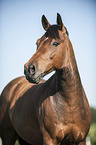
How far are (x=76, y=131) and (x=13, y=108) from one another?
1.89 metres

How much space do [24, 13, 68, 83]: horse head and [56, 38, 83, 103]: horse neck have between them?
9 centimetres

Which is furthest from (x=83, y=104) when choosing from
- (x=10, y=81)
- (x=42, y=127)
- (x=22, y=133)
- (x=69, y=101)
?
(x=10, y=81)

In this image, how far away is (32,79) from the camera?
310 centimetres

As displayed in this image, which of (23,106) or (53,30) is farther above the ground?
(53,30)

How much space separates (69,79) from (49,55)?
0.51 m

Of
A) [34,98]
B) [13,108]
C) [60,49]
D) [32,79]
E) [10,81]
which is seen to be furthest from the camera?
[10,81]

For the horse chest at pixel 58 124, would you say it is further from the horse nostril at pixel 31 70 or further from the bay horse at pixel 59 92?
the horse nostril at pixel 31 70

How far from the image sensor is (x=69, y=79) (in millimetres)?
3486

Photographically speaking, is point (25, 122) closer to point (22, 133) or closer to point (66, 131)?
point (22, 133)

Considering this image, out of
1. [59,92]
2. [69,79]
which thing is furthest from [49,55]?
[59,92]

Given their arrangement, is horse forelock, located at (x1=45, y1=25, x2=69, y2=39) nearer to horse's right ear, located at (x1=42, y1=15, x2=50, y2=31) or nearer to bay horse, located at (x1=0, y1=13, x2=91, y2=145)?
bay horse, located at (x1=0, y1=13, x2=91, y2=145)

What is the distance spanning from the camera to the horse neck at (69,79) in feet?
11.4

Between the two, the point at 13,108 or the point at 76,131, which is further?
the point at 13,108

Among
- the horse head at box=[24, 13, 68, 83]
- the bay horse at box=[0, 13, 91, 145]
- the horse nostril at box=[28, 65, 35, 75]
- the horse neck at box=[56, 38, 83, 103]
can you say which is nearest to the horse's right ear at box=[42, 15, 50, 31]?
the bay horse at box=[0, 13, 91, 145]
